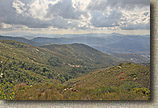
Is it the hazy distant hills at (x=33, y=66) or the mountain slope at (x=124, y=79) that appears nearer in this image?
the mountain slope at (x=124, y=79)

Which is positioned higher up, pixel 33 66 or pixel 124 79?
pixel 124 79

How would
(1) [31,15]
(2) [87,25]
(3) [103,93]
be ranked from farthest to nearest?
(2) [87,25]
(1) [31,15]
(3) [103,93]

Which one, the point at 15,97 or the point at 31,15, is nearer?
the point at 15,97

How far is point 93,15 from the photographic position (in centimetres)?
710

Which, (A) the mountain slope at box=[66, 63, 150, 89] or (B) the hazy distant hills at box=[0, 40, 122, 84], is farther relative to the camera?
(B) the hazy distant hills at box=[0, 40, 122, 84]

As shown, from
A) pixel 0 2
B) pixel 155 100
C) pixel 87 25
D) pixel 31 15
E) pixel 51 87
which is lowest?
pixel 155 100

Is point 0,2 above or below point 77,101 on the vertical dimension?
above

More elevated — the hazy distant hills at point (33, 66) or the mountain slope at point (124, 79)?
the mountain slope at point (124, 79)

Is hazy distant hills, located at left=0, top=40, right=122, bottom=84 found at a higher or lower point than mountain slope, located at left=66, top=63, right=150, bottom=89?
lower

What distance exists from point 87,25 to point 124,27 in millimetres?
2377

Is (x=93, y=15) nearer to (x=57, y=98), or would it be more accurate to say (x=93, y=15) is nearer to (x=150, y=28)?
(x=150, y=28)

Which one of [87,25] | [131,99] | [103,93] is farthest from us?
[87,25]

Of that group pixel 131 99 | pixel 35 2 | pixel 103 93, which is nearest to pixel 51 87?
pixel 103 93

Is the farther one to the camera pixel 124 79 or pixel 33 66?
pixel 33 66
